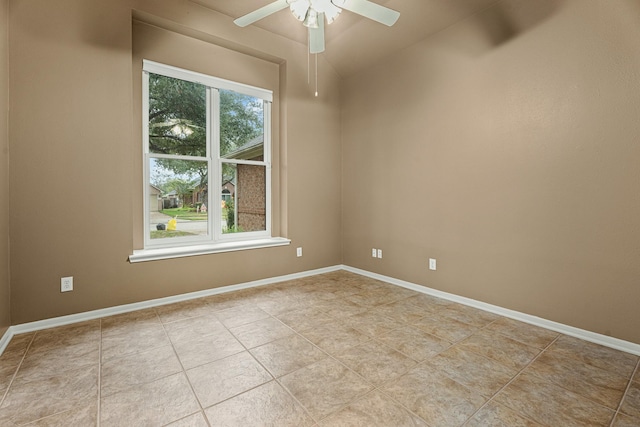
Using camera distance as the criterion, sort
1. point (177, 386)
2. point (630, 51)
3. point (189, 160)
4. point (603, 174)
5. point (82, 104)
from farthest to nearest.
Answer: point (189, 160), point (82, 104), point (603, 174), point (630, 51), point (177, 386)

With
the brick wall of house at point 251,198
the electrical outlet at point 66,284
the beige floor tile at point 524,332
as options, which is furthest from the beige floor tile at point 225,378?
the brick wall of house at point 251,198

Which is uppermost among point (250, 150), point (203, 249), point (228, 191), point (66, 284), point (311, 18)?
point (311, 18)

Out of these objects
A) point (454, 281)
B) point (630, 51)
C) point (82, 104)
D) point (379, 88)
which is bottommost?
point (454, 281)

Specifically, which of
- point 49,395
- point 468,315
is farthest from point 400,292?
point 49,395

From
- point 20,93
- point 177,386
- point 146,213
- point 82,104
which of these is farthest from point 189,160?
point 177,386

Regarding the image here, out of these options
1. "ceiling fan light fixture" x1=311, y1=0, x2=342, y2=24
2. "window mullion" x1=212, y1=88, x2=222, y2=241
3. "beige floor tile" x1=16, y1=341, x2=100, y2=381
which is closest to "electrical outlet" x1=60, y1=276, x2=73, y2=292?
"beige floor tile" x1=16, y1=341, x2=100, y2=381

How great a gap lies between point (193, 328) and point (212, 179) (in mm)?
1759

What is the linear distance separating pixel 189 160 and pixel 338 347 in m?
2.60

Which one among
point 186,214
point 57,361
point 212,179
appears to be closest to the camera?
point 57,361

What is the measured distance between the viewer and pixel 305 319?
108 inches

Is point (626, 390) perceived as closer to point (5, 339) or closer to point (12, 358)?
point (12, 358)

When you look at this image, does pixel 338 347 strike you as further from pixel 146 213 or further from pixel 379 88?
pixel 379 88

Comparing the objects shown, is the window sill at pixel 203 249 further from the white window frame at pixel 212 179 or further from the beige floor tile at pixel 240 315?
the beige floor tile at pixel 240 315

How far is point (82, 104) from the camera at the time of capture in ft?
8.67
